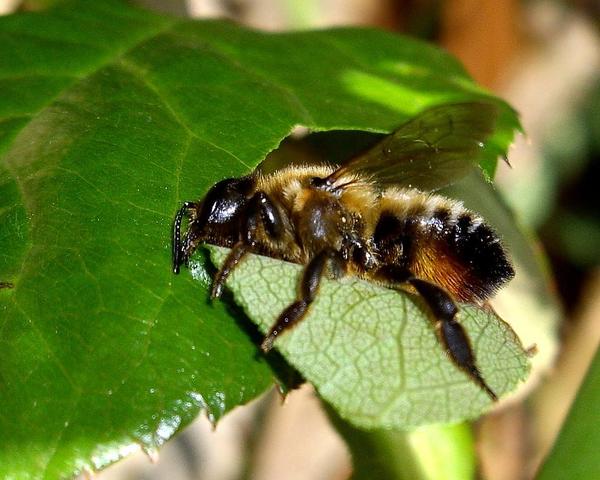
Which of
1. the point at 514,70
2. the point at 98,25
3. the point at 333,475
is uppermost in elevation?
the point at 98,25

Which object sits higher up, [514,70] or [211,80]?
[211,80]

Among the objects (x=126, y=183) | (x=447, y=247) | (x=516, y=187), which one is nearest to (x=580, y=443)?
(x=447, y=247)

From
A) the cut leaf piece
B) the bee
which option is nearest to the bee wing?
the bee

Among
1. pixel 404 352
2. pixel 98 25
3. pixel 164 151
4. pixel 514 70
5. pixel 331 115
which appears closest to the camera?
pixel 404 352

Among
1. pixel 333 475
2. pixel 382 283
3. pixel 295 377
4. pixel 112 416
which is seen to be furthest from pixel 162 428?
pixel 333 475

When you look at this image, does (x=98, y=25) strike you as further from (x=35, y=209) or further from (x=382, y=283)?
(x=382, y=283)

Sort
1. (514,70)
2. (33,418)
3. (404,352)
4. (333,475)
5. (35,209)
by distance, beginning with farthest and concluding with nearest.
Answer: (514,70) < (333,475) < (35,209) < (404,352) < (33,418)

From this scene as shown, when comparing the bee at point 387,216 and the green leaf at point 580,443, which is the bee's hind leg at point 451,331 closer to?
the bee at point 387,216
